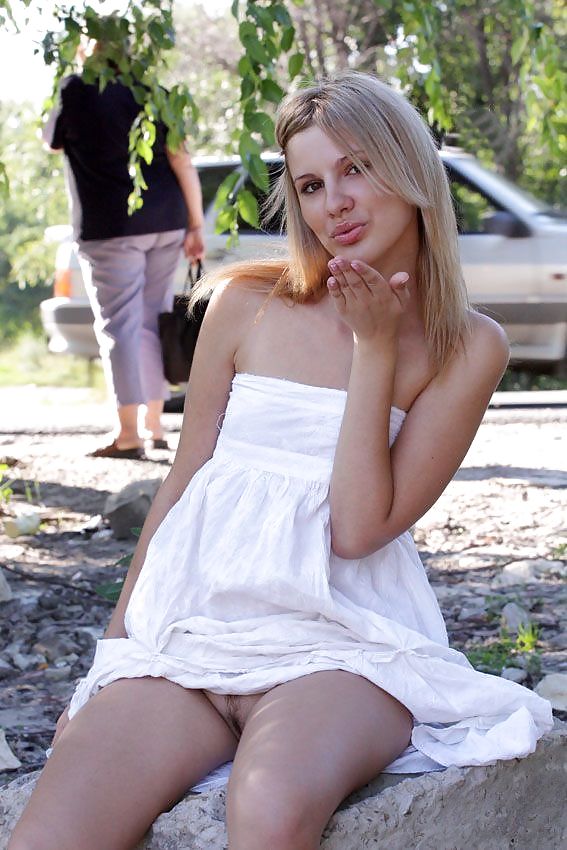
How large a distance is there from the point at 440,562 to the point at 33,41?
215 cm

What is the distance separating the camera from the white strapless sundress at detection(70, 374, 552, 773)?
1925mm

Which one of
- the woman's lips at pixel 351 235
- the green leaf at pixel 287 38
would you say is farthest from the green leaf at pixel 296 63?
the woman's lips at pixel 351 235

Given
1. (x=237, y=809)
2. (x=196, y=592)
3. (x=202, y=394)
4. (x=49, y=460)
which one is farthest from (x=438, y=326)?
(x=49, y=460)

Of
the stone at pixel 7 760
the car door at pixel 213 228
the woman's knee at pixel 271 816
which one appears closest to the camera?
the woman's knee at pixel 271 816

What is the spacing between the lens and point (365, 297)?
1.97 meters

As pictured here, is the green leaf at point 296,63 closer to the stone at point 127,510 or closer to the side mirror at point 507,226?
the stone at point 127,510

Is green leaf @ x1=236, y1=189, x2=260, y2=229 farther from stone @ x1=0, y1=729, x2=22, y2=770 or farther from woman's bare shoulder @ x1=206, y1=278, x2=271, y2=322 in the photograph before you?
stone @ x1=0, y1=729, x2=22, y2=770

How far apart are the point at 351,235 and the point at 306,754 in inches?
33.9

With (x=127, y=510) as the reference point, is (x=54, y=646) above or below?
above

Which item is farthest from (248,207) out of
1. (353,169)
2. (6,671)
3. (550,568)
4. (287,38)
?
(550,568)

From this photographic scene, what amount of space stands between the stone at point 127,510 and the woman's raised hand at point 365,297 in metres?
2.74

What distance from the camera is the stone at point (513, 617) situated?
11.7ft

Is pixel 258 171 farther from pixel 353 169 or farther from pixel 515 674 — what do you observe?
pixel 515 674

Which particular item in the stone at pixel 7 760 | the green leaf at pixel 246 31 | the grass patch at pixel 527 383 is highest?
the green leaf at pixel 246 31
